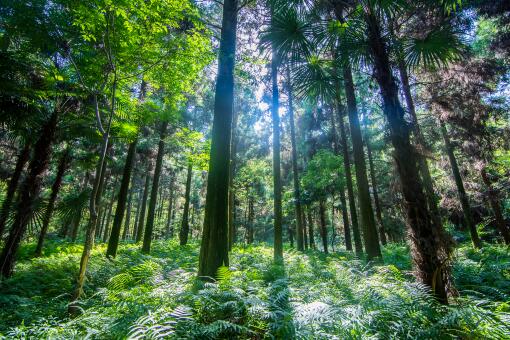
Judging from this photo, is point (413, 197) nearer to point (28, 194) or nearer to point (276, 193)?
point (276, 193)

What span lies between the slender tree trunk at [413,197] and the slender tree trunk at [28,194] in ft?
27.7

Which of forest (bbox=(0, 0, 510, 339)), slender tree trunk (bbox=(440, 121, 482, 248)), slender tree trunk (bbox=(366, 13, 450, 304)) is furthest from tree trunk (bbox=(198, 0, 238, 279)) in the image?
slender tree trunk (bbox=(440, 121, 482, 248))

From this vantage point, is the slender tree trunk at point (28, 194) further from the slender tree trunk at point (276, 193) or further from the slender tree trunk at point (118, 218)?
the slender tree trunk at point (276, 193)

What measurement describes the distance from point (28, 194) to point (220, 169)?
17.7 ft

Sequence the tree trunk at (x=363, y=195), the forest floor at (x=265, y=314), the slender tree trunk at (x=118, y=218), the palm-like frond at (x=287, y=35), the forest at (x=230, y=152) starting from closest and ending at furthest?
the forest floor at (x=265, y=314) → the forest at (x=230, y=152) → the palm-like frond at (x=287, y=35) → the tree trunk at (x=363, y=195) → the slender tree trunk at (x=118, y=218)

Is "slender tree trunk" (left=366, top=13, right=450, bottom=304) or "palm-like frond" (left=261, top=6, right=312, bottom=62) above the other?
"palm-like frond" (left=261, top=6, right=312, bottom=62)

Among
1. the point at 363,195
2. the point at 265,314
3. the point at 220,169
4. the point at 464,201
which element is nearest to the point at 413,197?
the point at 265,314

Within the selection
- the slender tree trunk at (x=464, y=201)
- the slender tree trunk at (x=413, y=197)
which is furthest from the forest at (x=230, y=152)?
the slender tree trunk at (x=464, y=201)

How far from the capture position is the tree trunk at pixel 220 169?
5434 mm

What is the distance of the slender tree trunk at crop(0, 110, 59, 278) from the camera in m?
6.77

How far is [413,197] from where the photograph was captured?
13.2 feet

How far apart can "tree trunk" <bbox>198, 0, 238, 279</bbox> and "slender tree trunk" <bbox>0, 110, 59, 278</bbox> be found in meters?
4.98

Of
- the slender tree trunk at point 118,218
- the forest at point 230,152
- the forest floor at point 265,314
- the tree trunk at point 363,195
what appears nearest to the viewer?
the forest floor at point 265,314

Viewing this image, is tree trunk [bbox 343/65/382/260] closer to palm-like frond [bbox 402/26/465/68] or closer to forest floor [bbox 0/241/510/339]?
palm-like frond [bbox 402/26/465/68]
